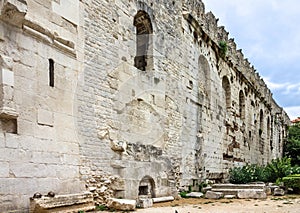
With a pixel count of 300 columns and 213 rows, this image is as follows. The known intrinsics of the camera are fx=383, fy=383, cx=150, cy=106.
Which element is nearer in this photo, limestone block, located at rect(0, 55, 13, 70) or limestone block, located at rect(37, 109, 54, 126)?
limestone block, located at rect(0, 55, 13, 70)

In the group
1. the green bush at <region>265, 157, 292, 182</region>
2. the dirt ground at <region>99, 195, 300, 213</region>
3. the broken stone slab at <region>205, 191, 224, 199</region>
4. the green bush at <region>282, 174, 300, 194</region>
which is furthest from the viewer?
the green bush at <region>265, 157, 292, 182</region>

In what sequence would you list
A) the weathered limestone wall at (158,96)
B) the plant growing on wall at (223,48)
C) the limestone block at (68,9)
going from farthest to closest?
the plant growing on wall at (223,48) < the weathered limestone wall at (158,96) < the limestone block at (68,9)

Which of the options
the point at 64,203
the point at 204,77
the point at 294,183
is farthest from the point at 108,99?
the point at 294,183

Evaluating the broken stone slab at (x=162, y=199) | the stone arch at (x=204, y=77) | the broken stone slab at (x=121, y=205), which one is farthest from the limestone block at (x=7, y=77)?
the stone arch at (x=204, y=77)

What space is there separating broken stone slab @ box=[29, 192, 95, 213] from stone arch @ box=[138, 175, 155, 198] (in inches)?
86.9

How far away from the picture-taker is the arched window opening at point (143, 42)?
1076 centimetres

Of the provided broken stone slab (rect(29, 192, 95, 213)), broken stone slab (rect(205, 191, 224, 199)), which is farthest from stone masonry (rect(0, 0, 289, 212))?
broken stone slab (rect(205, 191, 224, 199))

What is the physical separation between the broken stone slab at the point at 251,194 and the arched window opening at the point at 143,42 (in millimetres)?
4662

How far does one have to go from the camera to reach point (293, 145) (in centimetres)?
2920

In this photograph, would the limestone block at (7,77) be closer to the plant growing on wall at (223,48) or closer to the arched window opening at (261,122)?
the plant growing on wall at (223,48)

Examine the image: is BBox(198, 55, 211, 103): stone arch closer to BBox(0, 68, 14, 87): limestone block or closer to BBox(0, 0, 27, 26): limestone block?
BBox(0, 0, 27, 26): limestone block

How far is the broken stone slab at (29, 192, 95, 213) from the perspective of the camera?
6.37 metres

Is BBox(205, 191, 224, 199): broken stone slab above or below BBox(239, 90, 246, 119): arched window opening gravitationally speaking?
below

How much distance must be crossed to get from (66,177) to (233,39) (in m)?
13.2
